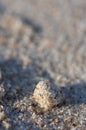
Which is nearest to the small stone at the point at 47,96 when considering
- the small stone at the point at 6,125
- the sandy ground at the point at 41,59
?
the sandy ground at the point at 41,59

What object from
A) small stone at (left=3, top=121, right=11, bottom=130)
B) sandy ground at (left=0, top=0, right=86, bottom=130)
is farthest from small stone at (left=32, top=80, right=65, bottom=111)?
small stone at (left=3, top=121, right=11, bottom=130)

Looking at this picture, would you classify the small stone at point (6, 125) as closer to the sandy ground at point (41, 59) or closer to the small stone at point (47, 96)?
the sandy ground at point (41, 59)

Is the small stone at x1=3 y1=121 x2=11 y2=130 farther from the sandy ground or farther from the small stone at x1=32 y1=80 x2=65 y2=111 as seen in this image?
the small stone at x1=32 y1=80 x2=65 y2=111

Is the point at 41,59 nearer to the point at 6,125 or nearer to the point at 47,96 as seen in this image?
the point at 47,96

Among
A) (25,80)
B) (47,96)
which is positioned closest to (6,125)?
(47,96)

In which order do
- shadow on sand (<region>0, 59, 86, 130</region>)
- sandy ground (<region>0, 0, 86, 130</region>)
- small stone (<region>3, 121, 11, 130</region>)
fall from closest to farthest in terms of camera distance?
small stone (<region>3, 121, 11, 130</region>)
sandy ground (<region>0, 0, 86, 130</region>)
shadow on sand (<region>0, 59, 86, 130</region>)

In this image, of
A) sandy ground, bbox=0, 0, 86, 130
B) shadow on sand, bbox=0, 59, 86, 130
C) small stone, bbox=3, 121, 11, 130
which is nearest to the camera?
small stone, bbox=3, 121, 11, 130
